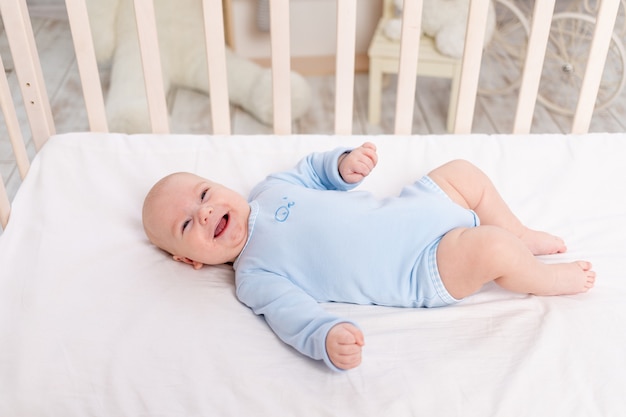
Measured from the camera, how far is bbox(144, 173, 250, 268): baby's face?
103cm

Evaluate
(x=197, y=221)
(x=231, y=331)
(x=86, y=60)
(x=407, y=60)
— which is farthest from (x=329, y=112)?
(x=231, y=331)

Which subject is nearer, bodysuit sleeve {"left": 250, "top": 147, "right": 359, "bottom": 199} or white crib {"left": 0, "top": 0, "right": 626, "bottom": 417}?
white crib {"left": 0, "top": 0, "right": 626, "bottom": 417}

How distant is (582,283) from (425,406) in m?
0.36

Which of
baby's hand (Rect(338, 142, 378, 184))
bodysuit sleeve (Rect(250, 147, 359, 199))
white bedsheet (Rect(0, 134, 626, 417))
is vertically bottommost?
white bedsheet (Rect(0, 134, 626, 417))

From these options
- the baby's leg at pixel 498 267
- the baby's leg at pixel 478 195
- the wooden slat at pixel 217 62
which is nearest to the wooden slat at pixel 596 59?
the baby's leg at pixel 478 195

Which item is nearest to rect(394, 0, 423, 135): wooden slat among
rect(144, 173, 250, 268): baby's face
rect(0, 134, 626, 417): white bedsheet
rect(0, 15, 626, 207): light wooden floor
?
rect(0, 134, 626, 417): white bedsheet

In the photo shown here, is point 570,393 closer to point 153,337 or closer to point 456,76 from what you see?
point 153,337

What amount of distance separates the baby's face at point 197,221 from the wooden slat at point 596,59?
30.6 inches

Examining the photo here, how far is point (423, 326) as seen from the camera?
976mm

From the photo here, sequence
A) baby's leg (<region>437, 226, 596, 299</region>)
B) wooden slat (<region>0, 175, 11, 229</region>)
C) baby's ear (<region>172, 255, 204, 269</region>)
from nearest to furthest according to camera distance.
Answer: baby's leg (<region>437, 226, 596, 299</region>), baby's ear (<region>172, 255, 204, 269</region>), wooden slat (<region>0, 175, 11, 229</region>)

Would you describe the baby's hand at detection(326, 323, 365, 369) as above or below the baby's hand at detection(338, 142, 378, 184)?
below

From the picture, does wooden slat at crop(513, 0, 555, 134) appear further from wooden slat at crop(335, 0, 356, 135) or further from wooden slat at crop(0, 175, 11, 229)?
wooden slat at crop(0, 175, 11, 229)

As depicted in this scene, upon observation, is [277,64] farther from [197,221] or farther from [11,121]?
[11,121]

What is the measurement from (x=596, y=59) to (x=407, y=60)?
0.39 meters
